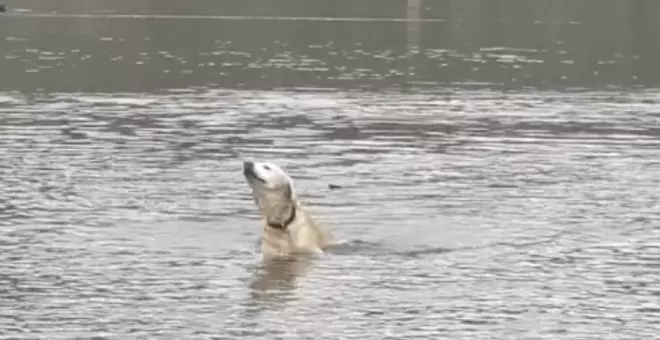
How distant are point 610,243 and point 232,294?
5763 mm

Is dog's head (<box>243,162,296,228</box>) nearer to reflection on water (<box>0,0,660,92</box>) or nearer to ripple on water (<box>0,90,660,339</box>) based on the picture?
ripple on water (<box>0,90,660,339</box>)

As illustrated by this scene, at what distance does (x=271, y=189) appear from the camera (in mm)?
20016

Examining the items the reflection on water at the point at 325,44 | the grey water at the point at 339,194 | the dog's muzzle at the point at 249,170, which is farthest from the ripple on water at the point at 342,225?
the reflection on water at the point at 325,44

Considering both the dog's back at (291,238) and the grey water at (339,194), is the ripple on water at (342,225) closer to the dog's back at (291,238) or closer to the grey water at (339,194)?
the grey water at (339,194)

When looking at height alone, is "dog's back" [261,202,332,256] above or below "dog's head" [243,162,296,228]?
below

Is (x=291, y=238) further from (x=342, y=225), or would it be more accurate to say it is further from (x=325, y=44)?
(x=325, y=44)

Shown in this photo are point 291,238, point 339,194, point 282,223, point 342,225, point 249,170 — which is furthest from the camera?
point 339,194

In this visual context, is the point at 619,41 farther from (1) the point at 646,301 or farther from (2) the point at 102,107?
(1) the point at 646,301

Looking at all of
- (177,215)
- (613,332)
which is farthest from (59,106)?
(613,332)

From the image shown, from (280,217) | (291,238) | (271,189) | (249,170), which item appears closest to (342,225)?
(291,238)

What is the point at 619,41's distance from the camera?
70.9m

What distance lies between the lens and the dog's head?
65.3 ft


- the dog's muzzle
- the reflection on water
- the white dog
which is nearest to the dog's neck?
the white dog

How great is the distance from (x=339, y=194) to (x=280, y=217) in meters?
5.51
